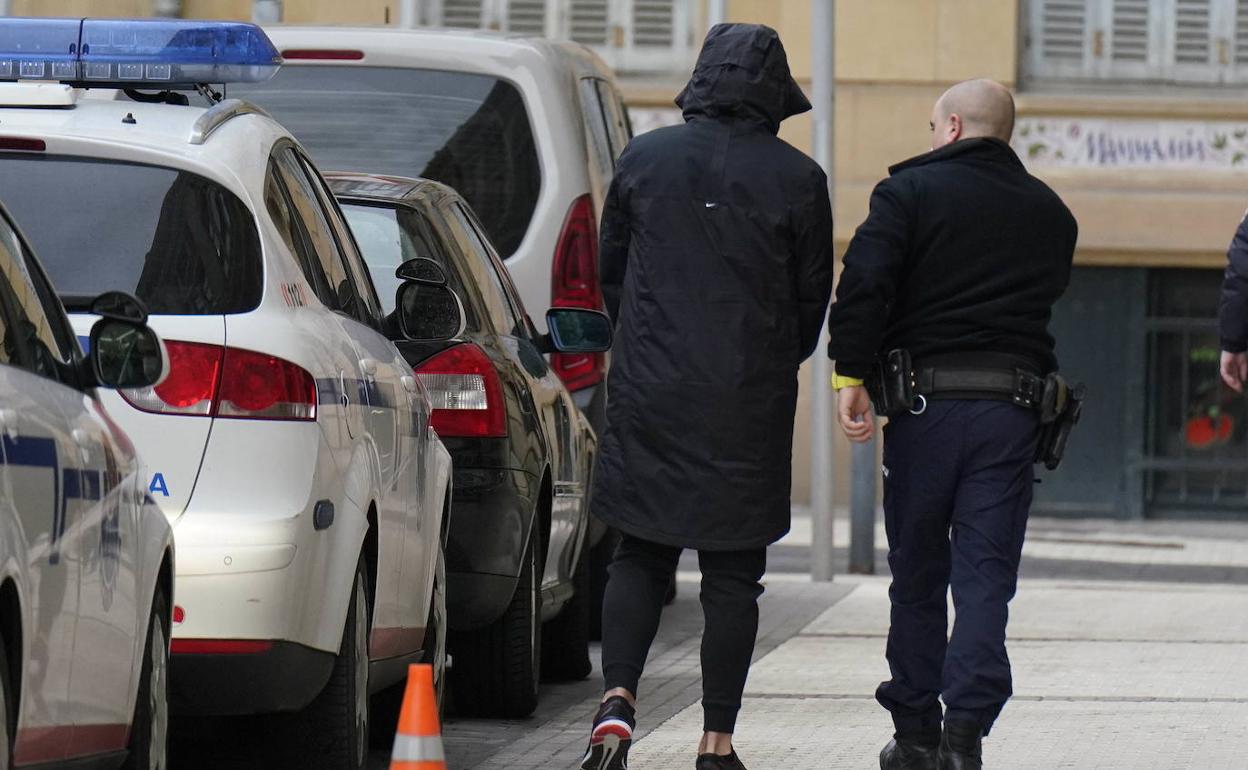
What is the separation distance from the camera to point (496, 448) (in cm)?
770

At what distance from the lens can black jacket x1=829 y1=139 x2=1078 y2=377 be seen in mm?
6453

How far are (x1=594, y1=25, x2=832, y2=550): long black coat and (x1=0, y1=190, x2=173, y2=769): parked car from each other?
58.9 inches

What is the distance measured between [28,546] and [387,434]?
2222 millimetres

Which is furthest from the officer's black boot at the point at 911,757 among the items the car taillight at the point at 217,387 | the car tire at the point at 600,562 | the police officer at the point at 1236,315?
the car tire at the point at 600,562

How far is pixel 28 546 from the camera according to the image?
4.19 m

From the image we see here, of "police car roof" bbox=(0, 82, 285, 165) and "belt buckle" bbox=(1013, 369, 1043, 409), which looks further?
"belt buckle" bbox=(1013, 369, 1043, 409)

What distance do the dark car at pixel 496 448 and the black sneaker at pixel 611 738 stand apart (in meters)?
1.34

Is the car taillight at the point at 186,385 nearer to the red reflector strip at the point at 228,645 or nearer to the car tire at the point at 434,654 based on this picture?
the red reflector strip at the point at 228,645

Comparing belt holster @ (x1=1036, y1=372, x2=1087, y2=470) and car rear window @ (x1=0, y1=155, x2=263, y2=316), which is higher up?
car rear window @ (x1=0, y1=155, x2=263, y2=316)

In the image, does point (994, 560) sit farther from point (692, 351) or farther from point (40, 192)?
point (40, 192)

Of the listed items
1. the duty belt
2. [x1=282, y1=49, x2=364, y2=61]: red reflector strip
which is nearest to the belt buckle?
the duty belt

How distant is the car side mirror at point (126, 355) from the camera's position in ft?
16.3

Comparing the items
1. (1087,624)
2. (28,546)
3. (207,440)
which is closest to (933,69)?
(1087,624)

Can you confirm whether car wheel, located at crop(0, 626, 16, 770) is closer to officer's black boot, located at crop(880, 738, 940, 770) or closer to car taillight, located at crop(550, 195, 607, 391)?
officer's black boot, located at crop(880, 738, 940, 770)
